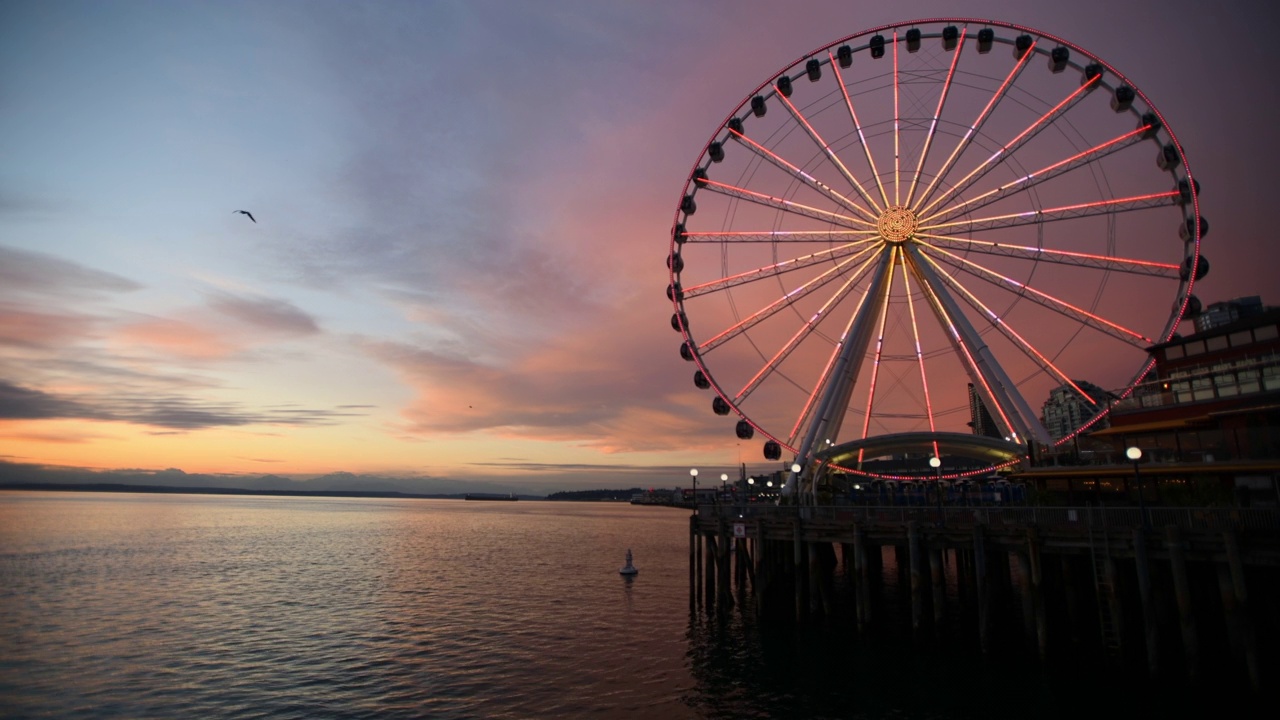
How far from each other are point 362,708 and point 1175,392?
32978mm

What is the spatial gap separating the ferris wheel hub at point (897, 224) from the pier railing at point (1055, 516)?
15.7 metres

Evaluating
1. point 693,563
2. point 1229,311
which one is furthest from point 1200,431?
point 1229,311

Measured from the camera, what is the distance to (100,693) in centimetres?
2261

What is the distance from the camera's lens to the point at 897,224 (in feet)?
124

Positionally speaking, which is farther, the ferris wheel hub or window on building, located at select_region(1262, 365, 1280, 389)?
the ferris wheel hub

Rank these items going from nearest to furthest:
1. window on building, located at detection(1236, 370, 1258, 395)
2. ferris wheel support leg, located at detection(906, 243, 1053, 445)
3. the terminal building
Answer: the terminal building
window on building, located at detection(1236, 370, 1258, 395)
ferris wheel support leg, located at detection(906, 243, 1053, 445)

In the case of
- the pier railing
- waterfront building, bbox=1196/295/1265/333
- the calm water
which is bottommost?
the calm water

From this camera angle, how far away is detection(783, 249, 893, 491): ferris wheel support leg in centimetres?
3647

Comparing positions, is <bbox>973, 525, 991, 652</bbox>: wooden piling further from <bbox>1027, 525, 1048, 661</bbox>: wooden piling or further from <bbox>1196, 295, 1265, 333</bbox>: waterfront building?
<bbox>1196, 295, 1265, 333</bbox>: waterfront building

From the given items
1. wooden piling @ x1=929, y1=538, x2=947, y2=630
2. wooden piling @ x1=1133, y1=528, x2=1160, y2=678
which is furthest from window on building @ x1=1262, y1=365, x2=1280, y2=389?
wooden piling @ x1=929, y1=538, x2=947, y2=630

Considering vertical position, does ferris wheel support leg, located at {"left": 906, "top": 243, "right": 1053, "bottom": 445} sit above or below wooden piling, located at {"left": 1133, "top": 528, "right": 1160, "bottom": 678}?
above

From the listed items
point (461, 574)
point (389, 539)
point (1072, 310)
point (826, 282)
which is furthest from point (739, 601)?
point (389, 539)

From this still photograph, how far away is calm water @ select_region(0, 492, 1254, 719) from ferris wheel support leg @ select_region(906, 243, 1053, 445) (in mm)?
12732

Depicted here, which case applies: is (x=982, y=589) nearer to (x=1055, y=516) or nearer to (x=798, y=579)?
(x=1055, y=516)
